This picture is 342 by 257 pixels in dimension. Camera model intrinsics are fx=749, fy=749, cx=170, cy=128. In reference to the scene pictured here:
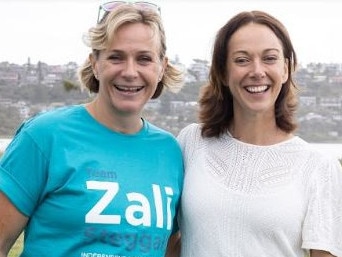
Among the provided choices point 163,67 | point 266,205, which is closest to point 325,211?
point 266,205

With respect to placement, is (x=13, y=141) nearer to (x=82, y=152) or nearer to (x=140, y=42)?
(x=82, y=152)

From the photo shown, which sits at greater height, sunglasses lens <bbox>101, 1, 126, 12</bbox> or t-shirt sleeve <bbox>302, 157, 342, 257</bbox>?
sunglasses lens <bbox>101, 1, 126, 12</bbox>

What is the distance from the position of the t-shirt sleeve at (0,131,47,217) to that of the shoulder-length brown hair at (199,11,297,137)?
1.03 meters

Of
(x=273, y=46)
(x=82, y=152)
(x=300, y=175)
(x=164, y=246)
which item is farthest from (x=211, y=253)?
(x=273, y=46)

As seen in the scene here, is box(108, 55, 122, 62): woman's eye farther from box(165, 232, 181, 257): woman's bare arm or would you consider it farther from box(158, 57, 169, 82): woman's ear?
box(165, 232, 181, 257): woman's bare arm

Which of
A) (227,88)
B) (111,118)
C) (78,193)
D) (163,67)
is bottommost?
(78,193)

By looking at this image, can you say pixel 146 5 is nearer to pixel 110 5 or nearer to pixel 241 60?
pixel 110 5

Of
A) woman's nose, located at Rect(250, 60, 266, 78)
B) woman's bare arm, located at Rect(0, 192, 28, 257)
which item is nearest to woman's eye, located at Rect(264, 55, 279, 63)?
woman's nose, located at Rect(250, 60, 266, 78)

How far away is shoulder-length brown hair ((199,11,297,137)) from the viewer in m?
3.83

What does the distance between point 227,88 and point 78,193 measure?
110 cm

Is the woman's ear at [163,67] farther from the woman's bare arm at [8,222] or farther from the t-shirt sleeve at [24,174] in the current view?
the woman's bare arm at [8,222]

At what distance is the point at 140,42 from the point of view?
358 centimetres

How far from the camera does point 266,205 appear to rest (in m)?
3.57

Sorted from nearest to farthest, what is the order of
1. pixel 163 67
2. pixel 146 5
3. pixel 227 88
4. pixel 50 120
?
pixel 50 120, pixel 146 5, pixel 163 67, pixel 227 88
